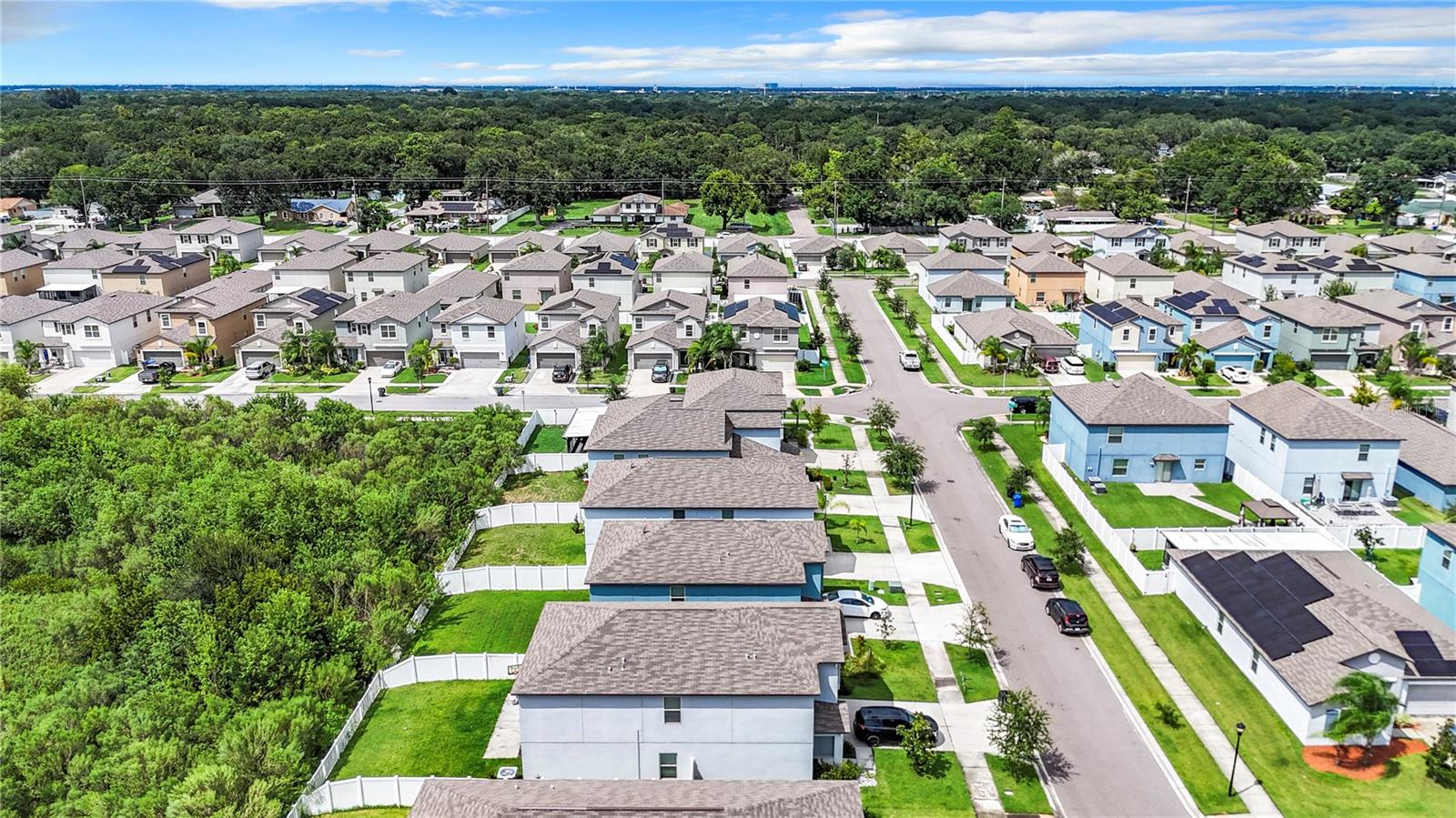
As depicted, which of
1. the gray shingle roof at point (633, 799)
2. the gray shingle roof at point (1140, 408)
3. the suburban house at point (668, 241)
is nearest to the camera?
the gray shingle roof at point (633, 799)

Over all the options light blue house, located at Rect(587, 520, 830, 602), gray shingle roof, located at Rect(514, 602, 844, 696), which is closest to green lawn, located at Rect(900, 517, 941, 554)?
light blue house, located at Rect(587, 520, 830, 602)

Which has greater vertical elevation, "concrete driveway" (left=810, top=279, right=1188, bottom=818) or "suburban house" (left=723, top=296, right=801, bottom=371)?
"suburban house" (left=723, top=296, right=801, bottom=371)

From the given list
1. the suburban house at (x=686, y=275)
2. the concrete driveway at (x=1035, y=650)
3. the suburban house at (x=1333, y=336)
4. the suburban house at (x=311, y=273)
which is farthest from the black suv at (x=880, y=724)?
the suburban house at (x=311, y=273)

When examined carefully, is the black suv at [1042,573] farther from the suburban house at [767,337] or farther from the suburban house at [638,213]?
the suburban house at [638,213]

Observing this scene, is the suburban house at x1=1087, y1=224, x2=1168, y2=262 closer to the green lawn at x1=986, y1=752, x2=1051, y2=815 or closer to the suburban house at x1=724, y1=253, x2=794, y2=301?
the suburban house at x1=724, y1=253, x2=794, y2=301

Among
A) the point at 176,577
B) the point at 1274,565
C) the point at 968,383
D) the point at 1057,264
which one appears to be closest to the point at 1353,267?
the point at 1057,264

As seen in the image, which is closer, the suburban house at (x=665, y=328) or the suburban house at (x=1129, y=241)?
the suburban house at (x=665, y=328)

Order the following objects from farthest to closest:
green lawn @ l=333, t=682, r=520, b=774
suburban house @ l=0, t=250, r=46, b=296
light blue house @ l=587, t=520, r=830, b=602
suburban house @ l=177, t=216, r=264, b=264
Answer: suburban house @ l=177, t=216, r=264, b=264 → suburban house @ l=0, t=250, r=46, b=296 → light blue house @ l=587, t=520, r=830, b=602 → green lawn @ l=333, t=682, r=520, b=774

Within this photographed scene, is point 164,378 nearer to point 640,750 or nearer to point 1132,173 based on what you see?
point 640,750
